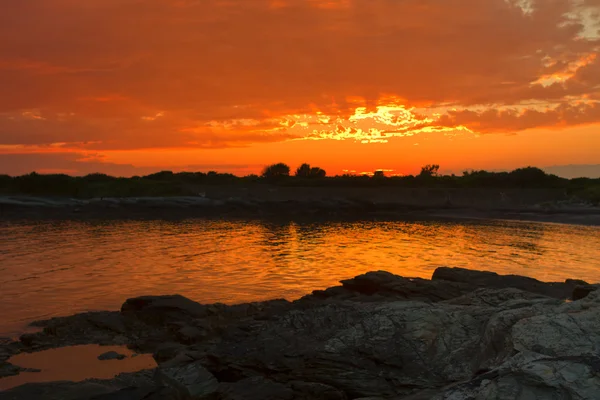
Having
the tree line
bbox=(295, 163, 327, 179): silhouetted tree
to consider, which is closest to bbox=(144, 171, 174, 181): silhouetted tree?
the tree line

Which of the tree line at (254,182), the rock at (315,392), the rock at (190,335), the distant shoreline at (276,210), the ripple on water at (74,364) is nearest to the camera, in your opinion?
the rock at (315,392)

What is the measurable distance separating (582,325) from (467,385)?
2.50 metres

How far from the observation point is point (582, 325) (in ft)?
23.2

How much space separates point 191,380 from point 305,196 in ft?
298

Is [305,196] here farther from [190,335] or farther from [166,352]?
[166,352]

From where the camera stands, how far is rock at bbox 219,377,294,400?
8.57 metres

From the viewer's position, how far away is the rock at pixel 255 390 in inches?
337

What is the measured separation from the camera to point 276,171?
121 meters

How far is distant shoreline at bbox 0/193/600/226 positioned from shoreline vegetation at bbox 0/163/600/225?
142mm

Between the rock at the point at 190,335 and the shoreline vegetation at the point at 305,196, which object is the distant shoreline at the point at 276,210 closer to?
the shoreline vegetation at the point at 305,196

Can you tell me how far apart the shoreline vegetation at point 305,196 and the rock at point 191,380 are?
193 feet

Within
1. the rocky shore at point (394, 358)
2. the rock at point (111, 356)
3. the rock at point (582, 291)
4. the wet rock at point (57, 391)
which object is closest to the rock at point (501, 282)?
the rocky shore at point (394, 358)

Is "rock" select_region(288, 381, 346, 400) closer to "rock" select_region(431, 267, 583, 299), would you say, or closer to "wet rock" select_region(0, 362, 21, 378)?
"wet rock" select_region(0, 362, 21, 378)

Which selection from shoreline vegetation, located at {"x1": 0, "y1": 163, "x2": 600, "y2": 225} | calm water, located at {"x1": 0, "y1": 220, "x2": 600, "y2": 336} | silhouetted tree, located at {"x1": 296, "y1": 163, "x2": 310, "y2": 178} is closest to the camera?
calm water, located at {"x1": 0, "y1": 220, "x2": 600, "y2": 336}
